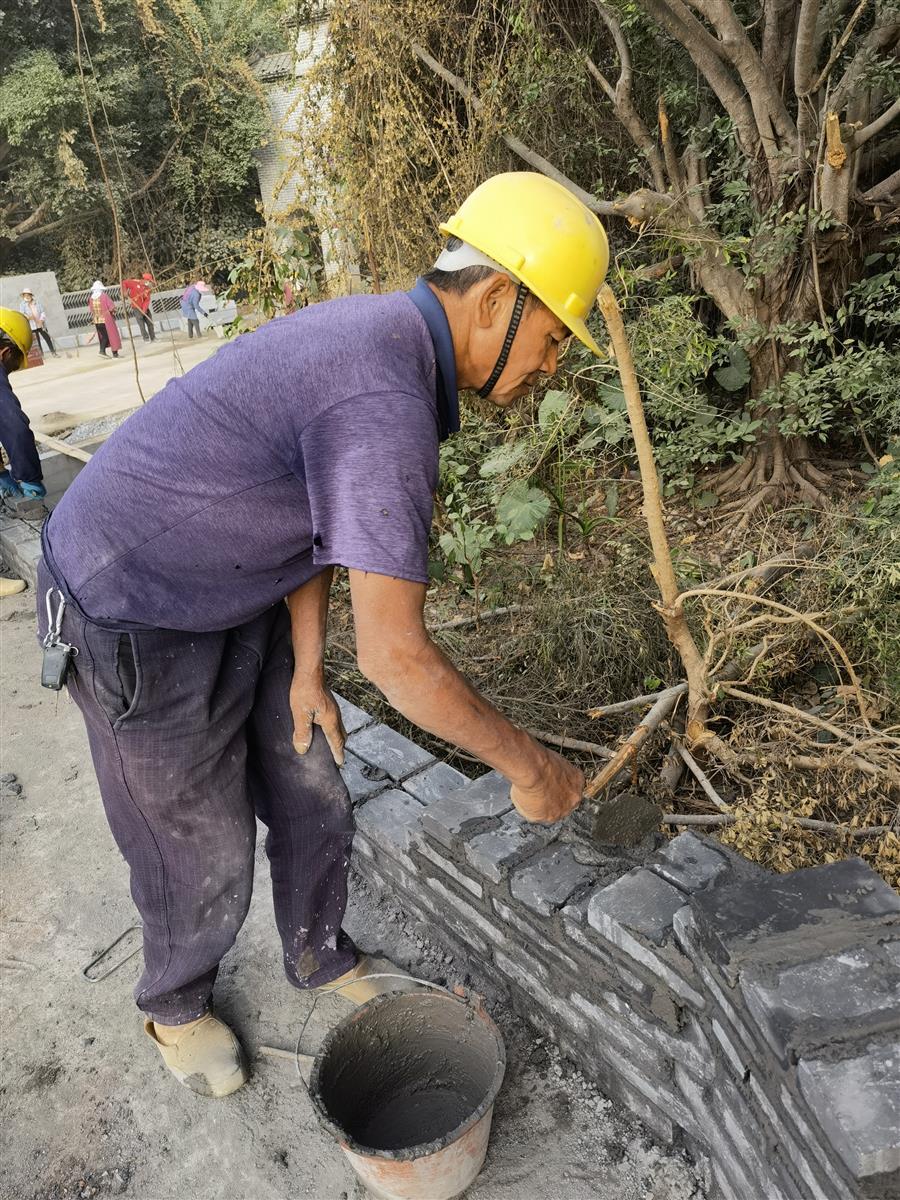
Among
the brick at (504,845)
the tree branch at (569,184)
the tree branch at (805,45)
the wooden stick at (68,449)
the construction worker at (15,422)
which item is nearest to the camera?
the brick at (504,845)

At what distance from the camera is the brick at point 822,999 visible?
4.05 ft

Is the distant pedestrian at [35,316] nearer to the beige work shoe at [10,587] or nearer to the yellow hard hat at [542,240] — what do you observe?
the beige work shoe at [10,587]

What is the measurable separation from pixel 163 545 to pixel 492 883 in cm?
117

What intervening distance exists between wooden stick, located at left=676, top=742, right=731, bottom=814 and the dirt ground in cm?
86

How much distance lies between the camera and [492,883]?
209 centimetres

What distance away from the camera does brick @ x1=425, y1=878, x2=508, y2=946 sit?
2.19 meters

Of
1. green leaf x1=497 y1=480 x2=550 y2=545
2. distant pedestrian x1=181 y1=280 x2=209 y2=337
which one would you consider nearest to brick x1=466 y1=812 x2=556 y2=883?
green leaf x1=497 y1=480 x2=550 y2=545

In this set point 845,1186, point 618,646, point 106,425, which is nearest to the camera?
point 845,1186

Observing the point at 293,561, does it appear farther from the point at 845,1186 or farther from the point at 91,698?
the point at 845,1186

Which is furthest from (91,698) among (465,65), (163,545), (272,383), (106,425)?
(106,425)

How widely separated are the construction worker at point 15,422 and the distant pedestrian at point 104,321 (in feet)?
→ 38.4

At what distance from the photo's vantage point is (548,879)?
1.99 m

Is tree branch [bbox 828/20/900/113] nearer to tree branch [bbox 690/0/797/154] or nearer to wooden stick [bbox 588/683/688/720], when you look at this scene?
tree branch [bbox 690/0/797/154]

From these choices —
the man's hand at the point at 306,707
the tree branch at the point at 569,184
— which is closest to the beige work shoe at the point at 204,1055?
the man's hand at the point at 306,707
